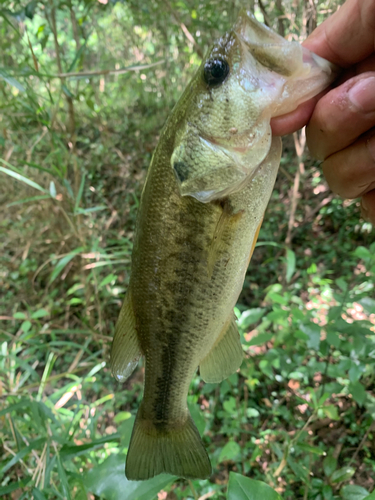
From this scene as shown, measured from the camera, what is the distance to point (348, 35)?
42.4 inches

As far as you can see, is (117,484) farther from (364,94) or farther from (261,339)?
(364,94)

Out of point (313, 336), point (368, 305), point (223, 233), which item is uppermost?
point (223, 233)

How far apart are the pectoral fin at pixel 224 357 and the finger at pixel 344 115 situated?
793 mm

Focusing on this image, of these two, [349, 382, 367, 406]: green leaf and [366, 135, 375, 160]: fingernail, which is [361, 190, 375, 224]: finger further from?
[349, 382, 367, 406]: green leaf

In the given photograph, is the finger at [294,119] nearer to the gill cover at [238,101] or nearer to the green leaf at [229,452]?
the gill cover at [238,101]

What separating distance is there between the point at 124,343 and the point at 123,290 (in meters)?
1.98

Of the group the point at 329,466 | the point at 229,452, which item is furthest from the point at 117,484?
the point at 329,466

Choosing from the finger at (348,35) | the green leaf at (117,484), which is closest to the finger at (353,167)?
the finger at (348,35)

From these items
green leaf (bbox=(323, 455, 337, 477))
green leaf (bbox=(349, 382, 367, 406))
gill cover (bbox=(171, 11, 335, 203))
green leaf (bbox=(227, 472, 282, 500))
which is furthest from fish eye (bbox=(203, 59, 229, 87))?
green leaf (bbox=(323, 455, 337, 477))

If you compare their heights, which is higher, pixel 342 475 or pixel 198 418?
pixel 198 418

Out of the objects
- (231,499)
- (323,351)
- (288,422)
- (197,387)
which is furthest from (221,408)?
(231,499)

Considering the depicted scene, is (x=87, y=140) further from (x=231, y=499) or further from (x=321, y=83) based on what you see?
(x=231, y=499)

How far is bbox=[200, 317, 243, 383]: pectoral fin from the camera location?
4.01ft

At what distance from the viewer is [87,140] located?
Result: 4680 millimetres
